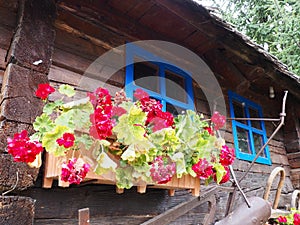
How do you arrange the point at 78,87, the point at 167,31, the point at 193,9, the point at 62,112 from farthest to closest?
the point at 167,31 < the point at 193,9 < the point at 78,87 < the point at 62,112

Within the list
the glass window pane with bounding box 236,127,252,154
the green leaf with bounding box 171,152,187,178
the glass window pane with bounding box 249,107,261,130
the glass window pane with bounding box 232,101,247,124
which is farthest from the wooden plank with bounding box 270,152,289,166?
the green leaf with bounding box 171,152,187,178

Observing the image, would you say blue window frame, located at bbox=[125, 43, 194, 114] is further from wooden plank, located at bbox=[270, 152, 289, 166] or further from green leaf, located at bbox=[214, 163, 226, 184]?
wooden plank, located at bbox=[270, 152, 289, 166]

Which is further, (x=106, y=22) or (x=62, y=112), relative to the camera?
(x=106, y=22)

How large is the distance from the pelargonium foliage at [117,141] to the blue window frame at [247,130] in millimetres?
1331

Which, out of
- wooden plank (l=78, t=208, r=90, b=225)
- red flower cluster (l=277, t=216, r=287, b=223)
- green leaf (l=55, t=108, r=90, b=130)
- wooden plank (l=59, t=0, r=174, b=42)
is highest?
wooden plank (l=59, t=0, r=174, b=42)

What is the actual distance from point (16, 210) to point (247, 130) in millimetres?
2415

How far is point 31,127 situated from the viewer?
1362mm

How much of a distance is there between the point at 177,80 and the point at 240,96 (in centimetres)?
97

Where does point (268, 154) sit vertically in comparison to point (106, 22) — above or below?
below

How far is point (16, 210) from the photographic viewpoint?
1.20 m

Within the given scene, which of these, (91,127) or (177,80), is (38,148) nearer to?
(91,127)

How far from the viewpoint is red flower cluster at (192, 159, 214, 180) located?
1.51 meters

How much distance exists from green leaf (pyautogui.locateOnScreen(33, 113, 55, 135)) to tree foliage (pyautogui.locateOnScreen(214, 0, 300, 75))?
488 cm

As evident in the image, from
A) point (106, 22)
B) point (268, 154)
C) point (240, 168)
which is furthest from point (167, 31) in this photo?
point (268, 154)
